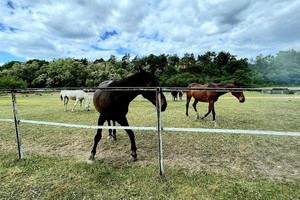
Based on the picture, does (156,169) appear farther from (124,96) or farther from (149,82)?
(149,82)

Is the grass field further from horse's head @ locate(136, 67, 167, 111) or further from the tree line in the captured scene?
the tree line

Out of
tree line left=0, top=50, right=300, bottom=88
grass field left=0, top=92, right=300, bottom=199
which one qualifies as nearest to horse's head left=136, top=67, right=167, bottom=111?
grass field left=0, top=92, right=300, bottom=199

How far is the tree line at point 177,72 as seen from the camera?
4472cm

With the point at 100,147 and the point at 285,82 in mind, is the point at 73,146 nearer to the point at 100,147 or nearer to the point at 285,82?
the point at 100,147

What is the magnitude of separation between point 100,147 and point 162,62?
74.8 meters

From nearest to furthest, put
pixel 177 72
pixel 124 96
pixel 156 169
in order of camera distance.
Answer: pixel 156 169 → pixel 124 96 → pixel 177 72

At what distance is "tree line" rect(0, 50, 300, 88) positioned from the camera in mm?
44719

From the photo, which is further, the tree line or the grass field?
the tree line

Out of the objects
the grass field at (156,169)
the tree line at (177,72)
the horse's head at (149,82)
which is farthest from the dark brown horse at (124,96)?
the tree line at (177,72)

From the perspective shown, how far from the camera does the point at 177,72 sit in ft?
206

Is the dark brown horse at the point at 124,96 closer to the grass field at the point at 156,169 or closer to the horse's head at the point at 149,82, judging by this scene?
the horse's head at the point at 149,82

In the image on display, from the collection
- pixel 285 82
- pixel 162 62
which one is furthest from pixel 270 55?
pixel 162 62

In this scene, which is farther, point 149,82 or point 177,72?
point 177,72

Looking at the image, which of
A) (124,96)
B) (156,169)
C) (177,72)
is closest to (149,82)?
(124,96)
